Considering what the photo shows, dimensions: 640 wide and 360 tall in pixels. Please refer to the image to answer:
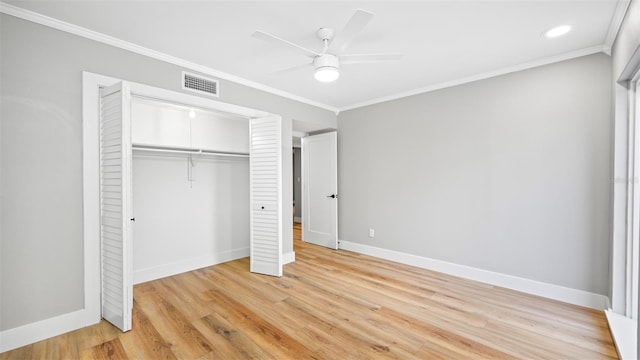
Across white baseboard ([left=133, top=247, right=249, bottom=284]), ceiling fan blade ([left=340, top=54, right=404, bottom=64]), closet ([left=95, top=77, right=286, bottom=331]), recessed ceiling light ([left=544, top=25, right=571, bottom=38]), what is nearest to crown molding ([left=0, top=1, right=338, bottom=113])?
closet ([left=95, top=77, right=286, bottom=331])

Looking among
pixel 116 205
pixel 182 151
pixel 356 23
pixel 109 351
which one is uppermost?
pixel 356 23

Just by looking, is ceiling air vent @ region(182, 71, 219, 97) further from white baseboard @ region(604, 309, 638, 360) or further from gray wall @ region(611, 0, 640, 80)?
white baseboard @ region(604, 309, 638, 360)

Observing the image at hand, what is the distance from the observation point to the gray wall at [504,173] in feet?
8.93

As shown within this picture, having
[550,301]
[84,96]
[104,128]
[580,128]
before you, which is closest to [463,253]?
[550,301]

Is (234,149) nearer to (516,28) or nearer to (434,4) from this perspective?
(434,4)

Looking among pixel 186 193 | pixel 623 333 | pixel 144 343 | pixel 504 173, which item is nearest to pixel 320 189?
pixel 186 193

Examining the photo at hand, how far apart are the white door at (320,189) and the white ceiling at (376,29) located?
1.96 metres

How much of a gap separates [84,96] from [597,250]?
5.04 metres

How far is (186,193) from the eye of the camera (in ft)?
12.7

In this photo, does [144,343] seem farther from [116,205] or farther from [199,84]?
[199,84]

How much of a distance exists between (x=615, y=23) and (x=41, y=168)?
488 cm

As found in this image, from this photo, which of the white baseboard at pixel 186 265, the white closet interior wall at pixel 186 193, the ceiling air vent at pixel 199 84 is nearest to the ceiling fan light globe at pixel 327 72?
the ceiling air vent at pixel 199 84

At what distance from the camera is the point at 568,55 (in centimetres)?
280

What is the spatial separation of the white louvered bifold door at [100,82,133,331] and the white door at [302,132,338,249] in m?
3.26
